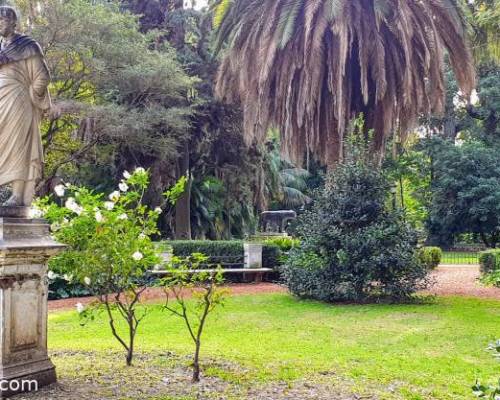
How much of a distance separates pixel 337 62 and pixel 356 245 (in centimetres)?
474

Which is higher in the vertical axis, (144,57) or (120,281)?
(144,57)

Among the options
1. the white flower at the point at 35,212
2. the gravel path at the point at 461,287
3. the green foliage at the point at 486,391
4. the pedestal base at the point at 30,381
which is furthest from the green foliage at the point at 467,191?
the green foliage at the point at 486,391

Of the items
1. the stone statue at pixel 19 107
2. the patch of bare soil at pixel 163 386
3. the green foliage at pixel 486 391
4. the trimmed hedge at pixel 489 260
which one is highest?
the stone statue at pixel 19 107

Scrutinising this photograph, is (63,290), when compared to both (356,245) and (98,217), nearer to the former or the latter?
(356,245)

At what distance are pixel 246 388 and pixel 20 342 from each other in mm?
2129

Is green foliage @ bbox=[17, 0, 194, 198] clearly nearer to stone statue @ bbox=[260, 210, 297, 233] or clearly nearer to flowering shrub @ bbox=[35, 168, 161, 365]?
stone statue @ bbox=[260, 210, 297, 233]

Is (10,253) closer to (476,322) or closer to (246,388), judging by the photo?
(246,388)

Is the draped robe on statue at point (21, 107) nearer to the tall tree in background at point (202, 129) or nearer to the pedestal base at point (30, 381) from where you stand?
the pedestal base at point (30, 381)

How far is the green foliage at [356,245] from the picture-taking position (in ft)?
38.5

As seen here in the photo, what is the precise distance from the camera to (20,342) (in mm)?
5027

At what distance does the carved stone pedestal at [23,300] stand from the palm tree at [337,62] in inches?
383

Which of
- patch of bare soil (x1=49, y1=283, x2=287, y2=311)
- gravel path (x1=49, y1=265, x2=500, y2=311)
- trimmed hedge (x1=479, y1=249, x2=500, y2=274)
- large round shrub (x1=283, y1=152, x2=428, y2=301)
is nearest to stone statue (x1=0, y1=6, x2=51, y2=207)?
gravel path (x1=49, y1=265, x2=500, y2=311)

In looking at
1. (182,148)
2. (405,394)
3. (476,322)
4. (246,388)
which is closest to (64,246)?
(246,388)

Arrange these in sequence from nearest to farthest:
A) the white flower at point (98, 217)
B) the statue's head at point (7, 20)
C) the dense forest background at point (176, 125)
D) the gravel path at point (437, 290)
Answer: the statue's head at point (7, 20), the white flower at point (98, 217), the gravel path at point (437, 290), the dense forest background at point (176, 125)
